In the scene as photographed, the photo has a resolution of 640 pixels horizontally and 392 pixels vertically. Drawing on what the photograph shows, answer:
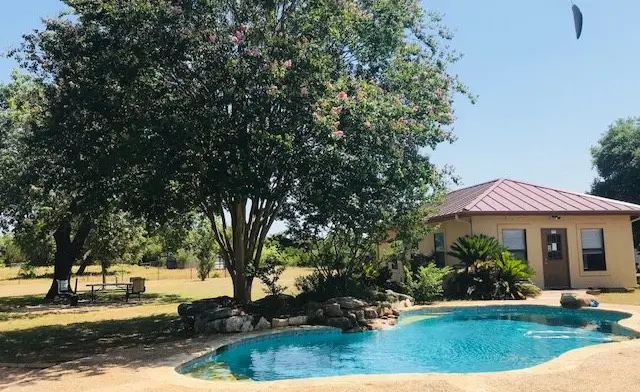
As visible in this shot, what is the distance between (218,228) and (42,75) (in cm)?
619

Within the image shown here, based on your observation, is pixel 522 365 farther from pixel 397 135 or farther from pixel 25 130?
pixel 25 130

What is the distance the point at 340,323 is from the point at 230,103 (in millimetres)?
6087

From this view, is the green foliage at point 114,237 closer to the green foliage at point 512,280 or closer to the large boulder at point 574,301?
the green foliage at point 512,280

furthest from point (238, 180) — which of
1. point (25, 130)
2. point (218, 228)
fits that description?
point (25, 130)

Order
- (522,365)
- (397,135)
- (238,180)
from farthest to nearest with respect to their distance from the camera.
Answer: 1. (397,135)
2. (238,180)
3. (522,365)

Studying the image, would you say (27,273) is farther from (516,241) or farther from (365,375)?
(365,375)

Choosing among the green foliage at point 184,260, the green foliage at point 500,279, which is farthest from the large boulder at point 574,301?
the green foliage at point 184,260

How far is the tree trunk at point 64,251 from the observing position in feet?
77.0

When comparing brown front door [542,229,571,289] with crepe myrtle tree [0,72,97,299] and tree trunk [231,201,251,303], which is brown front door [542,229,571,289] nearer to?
tree trunk [231,201,251,303]

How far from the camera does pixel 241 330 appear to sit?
12.7 meters

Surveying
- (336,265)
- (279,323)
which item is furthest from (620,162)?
(279,323)

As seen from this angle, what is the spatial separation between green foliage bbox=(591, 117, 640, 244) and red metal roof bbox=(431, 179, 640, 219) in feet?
41.8

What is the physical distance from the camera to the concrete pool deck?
22.5 feet

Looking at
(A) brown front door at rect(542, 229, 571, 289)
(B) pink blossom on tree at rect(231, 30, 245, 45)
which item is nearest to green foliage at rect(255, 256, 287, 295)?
(B) pink blossom on tree at rect(231, 30, 245, 45)
